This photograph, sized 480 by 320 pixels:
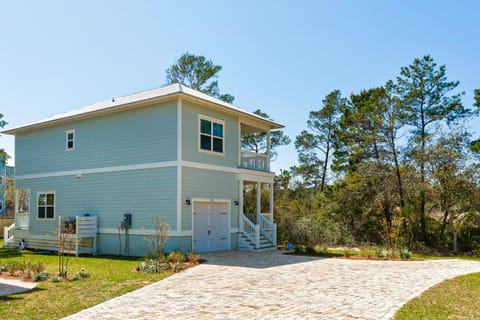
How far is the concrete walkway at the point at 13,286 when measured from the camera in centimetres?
1003

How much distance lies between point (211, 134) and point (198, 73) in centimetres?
1545

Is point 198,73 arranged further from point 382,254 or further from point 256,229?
point 382,254

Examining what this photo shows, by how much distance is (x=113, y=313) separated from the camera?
7.79m

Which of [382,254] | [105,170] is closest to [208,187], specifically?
[105,170]

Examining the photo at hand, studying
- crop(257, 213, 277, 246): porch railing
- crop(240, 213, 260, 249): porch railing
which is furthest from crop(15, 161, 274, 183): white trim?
crop(240, 213, 260, 249): porch railing

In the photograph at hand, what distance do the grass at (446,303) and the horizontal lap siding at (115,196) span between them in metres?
9.78

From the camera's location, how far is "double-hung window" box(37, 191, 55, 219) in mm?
21500

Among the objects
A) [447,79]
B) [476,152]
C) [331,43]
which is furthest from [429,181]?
[331,43]

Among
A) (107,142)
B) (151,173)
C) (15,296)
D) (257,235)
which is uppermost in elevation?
(107,142)

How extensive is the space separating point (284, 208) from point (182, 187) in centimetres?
1008

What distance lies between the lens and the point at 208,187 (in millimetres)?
18000

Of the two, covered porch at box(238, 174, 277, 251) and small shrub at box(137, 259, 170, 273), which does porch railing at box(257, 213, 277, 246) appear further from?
small shrub at box(137, 259, 170, 273)

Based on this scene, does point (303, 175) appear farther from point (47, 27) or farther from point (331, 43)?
point (47, 27)

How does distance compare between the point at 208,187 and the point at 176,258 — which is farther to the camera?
the point at 208,187
